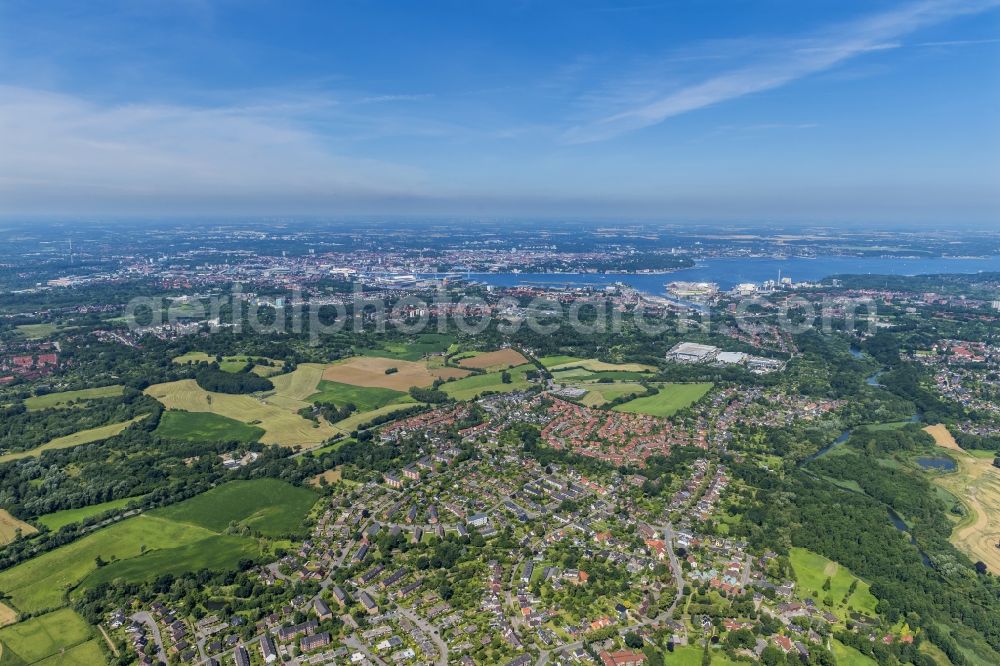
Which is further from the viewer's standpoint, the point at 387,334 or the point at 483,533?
the point at 387,334

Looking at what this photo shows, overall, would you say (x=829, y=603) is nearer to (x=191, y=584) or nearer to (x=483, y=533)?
(x=483, y=533)

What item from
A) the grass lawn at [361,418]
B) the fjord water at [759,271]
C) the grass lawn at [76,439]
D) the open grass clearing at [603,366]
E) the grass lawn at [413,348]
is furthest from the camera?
the fjord water at [759,271]

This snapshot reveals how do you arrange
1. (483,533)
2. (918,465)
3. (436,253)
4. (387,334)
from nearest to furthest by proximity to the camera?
(483,533) → (918,465) → (387,334) → (436,253)

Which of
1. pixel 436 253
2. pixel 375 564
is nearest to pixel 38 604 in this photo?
pixel 375 564

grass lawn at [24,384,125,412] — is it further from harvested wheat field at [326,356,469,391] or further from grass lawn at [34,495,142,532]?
grass lawn at [34,495,142,532]

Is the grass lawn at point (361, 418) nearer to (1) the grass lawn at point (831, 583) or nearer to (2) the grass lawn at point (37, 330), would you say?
(1) the grass lawn at point (831, 583)

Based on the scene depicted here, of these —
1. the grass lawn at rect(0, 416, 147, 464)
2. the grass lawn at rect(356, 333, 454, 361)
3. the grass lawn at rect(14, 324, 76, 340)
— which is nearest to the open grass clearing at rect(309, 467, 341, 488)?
the grass lawn at rect(0, 416, 147, 464)

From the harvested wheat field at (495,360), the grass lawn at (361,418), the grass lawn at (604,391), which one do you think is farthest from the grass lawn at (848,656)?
the harvested wheat field at (495,360)
